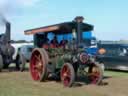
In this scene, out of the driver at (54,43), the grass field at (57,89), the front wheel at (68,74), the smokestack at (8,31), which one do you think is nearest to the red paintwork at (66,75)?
the front wheel at (68,74)

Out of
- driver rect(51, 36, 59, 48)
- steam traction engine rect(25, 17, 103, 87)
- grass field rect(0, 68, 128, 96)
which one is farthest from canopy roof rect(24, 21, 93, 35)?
grass field rect(0, 68, 128, 96)

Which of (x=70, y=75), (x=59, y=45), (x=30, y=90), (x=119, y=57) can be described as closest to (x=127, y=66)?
(x=119, y=57)

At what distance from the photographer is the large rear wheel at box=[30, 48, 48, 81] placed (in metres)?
12.3

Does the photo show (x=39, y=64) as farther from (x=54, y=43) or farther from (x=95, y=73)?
(x=95, y=73)

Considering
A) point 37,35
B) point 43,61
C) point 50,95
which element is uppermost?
point 37,35

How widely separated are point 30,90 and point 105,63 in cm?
845

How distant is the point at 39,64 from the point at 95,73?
217 cm

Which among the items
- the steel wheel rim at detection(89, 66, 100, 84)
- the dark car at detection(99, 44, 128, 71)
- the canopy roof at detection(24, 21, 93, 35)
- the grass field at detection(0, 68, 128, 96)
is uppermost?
the canopy roof at detection(24, 21, 93, 35)

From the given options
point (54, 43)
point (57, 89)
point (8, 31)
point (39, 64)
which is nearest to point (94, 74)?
point (57, 89)

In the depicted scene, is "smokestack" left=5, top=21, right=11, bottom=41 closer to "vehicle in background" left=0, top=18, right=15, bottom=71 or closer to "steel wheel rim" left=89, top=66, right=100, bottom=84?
"vehicle in background" left=0, top=18, right=15, bottom=71

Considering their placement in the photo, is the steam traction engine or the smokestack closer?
the steam traction engine

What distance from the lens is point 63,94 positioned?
9.70 meters

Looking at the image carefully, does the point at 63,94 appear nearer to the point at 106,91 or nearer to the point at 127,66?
the point at 106,91

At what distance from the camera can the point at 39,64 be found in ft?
42.6
